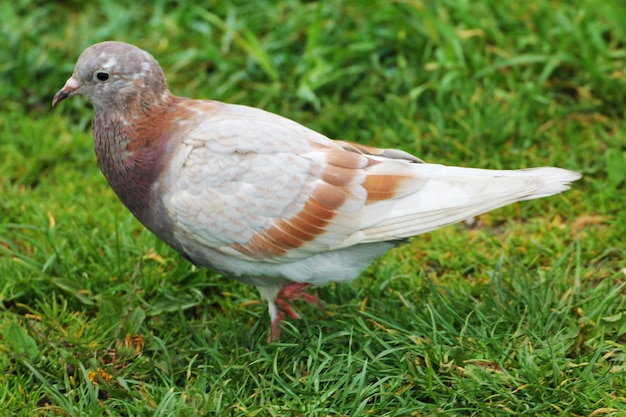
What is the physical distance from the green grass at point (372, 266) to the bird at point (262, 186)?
0.47 m

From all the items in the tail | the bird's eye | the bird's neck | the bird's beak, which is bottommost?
the tail

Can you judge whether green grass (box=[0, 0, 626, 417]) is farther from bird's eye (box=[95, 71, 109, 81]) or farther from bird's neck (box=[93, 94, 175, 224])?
bird's eye (box=[95, 71, 109, 81])

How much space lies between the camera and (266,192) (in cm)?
416

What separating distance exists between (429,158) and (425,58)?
895 mm

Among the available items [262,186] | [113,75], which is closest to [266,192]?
[262,186]

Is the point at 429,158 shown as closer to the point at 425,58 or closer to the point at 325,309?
the point at 425,58

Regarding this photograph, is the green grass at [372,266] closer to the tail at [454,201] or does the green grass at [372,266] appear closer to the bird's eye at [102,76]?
the tail at [454,201]

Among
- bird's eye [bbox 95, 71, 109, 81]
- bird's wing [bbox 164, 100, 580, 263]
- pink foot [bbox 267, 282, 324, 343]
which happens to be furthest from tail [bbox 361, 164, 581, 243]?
bird's eye [bbox 95, 71, 109, 81]

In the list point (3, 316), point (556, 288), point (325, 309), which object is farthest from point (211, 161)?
point (556, 288)

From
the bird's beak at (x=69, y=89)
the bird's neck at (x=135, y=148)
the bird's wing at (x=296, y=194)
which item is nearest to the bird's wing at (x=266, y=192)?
the bird's wing at (x=296, y=194)

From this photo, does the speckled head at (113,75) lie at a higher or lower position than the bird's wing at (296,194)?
higher

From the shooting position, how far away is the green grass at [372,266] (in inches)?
163

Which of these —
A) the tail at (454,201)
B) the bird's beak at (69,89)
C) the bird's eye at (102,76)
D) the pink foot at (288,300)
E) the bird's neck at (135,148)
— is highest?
the bird's eye at (102,76)

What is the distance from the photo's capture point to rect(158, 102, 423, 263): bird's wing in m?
4.15
